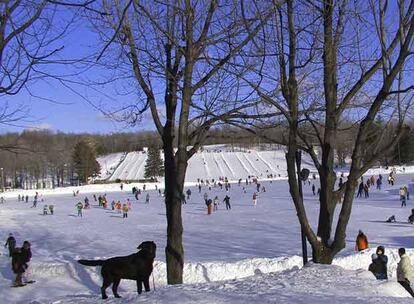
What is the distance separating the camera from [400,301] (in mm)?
6012

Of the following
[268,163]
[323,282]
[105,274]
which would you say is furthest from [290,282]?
[268,163]

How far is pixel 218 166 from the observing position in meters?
115

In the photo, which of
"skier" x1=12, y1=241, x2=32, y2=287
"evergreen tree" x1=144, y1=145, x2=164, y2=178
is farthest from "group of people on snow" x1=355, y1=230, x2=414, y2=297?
"evergreen tree" x1=144, y1=145, x2=164, y2=178

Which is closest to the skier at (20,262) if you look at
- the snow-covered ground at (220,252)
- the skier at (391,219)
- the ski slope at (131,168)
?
the snow-covered ground at (220,252)

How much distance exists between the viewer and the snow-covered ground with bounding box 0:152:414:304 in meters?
6.98

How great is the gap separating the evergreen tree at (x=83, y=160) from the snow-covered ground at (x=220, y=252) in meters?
56.3

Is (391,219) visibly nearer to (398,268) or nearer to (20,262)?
(398,268)

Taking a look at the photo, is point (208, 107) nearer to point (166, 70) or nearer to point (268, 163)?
point (166, 70)

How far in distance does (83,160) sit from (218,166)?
27296 millimetres

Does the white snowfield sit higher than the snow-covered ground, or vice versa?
the white snowfield

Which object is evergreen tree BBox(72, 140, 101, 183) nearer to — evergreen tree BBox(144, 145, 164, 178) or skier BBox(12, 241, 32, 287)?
evergreen tree BBox(144, 145, 164, 178)

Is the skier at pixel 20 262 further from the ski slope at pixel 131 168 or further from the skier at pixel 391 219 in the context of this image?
the ski slope at pixel 131 168

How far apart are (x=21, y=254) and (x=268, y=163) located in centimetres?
10288

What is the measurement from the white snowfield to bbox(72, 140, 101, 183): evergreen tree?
8.35 m
